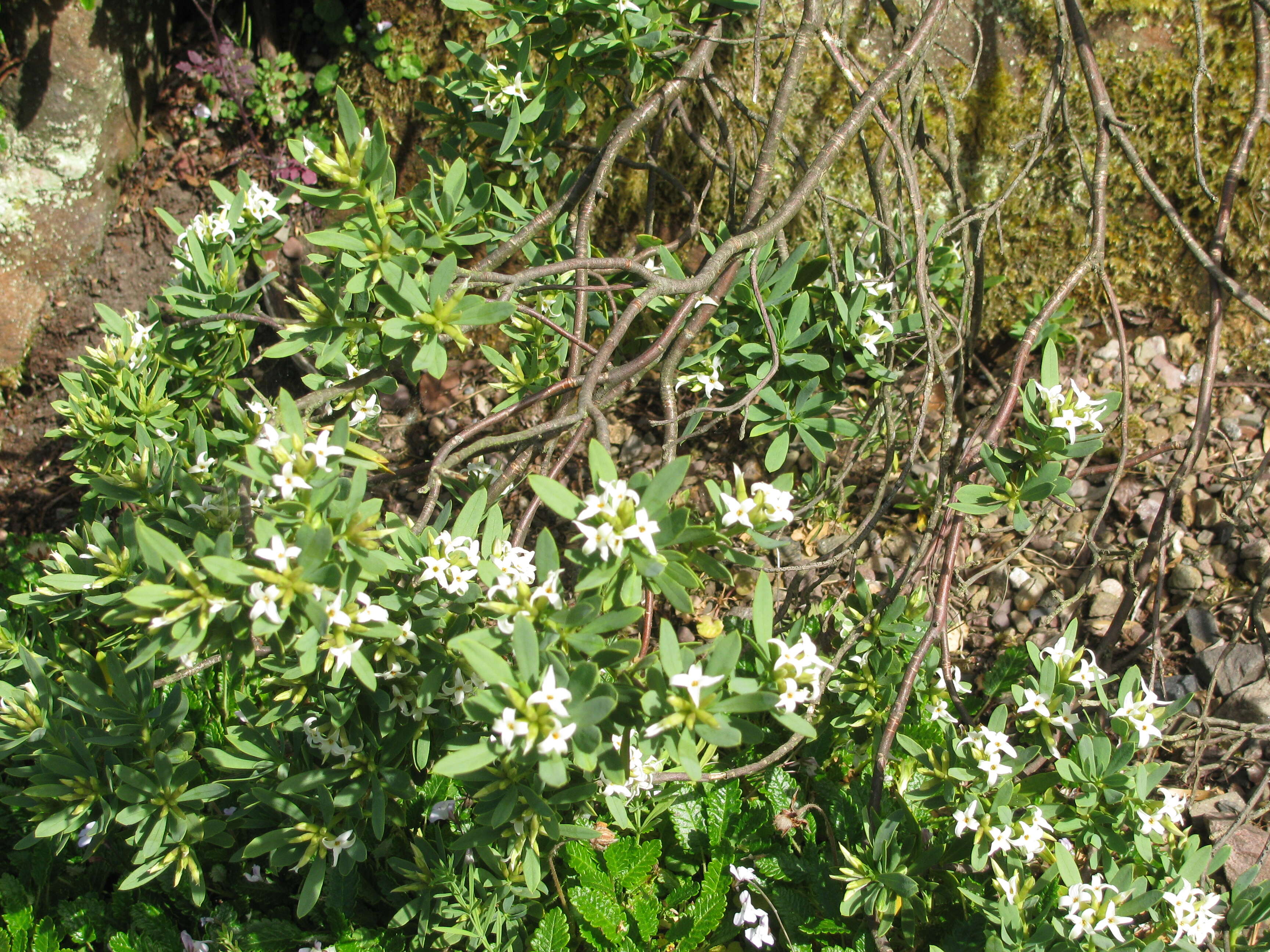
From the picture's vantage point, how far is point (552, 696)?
1279 mm

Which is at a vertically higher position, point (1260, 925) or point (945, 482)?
point (945, 482)

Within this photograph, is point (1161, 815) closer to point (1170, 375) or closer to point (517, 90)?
point (1170, 375)

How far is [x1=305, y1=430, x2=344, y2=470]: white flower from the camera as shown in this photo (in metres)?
1.41

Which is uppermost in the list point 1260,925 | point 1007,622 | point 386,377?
point 386,377

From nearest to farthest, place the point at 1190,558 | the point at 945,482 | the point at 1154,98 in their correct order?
the point at 945,482 < the point at 1190,558 < the point at 1154,98

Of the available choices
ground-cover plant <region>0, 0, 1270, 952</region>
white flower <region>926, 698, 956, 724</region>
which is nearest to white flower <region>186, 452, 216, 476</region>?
ground-cover plant <region>0, 0, 1270, 952</region>

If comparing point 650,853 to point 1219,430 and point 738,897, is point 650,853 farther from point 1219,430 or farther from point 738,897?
point 1219,430

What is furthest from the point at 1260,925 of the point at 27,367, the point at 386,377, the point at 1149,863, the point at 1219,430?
the point at 27,367

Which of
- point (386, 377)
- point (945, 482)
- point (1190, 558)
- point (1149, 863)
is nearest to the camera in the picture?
point (1149, 863)

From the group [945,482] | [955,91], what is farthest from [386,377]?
[955,91]

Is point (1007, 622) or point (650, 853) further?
point (1007, 622)

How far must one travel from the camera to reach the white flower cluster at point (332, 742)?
1763 millimetres

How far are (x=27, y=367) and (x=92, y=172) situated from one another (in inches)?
38.3

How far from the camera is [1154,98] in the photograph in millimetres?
3035
